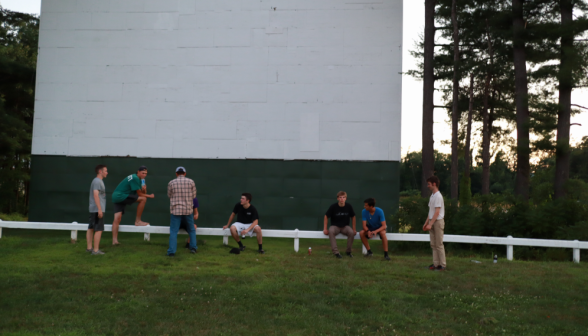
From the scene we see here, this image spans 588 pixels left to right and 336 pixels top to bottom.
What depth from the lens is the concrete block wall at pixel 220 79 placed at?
1316cm

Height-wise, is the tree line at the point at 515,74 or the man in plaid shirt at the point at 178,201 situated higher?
the tree line at the point at 515,74

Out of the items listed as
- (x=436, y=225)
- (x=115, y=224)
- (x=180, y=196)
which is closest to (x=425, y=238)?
(x=436, y=225)

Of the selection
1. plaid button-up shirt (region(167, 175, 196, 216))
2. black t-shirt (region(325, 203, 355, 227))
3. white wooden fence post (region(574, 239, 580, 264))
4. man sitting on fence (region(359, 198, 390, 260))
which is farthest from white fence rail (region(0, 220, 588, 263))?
plaid button-up shirt (region(167, 175, 196, 216))

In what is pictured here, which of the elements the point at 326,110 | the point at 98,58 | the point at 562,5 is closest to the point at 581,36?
the point at 562,5

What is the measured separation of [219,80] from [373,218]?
6.39m

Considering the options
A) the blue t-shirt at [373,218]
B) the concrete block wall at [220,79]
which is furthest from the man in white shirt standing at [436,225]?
the concrete block wall at [220,79]

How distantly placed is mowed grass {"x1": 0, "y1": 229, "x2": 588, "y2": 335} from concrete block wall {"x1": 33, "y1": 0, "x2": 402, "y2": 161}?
15.1 feet

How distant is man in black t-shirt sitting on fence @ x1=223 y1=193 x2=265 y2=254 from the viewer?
32.6 feet

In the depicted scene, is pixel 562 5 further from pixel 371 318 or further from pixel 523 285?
pixel 371 318

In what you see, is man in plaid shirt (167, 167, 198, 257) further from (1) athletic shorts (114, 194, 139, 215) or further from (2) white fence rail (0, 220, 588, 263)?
(1) athletic shorts (114, 194, 139, 215)

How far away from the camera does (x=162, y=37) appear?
44.9 ft

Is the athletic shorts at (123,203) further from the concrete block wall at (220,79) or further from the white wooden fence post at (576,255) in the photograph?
the white wooden fence post at (576,255)

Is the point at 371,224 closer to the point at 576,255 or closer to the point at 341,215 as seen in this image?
the point at 341,215

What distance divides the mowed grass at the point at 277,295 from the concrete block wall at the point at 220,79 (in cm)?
459
